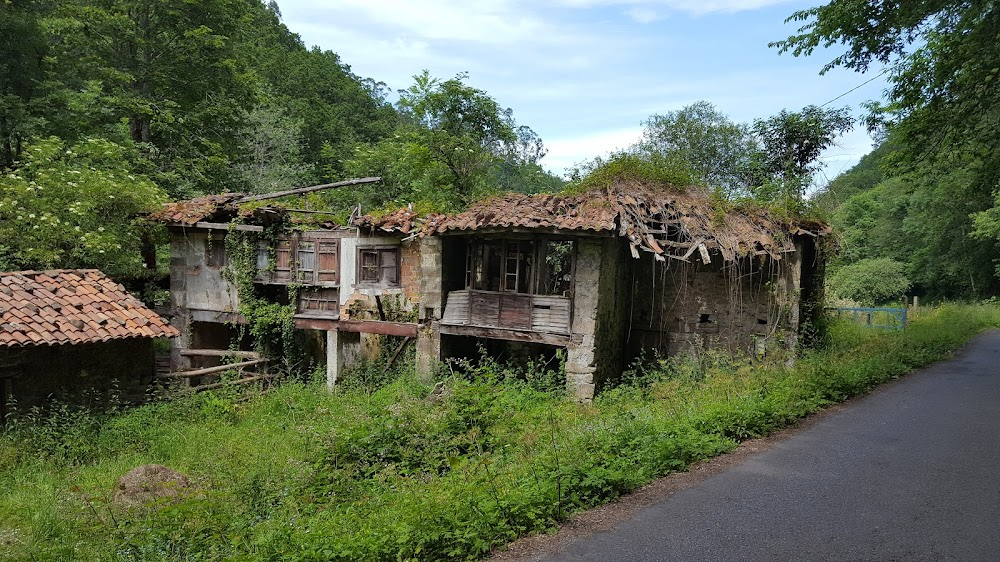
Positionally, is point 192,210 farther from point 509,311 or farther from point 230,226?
point 509,311

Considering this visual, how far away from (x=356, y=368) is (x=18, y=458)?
7.72 m

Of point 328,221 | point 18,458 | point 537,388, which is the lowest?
point 18,458

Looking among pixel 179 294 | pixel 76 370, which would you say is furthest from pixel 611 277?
pixel 179 294

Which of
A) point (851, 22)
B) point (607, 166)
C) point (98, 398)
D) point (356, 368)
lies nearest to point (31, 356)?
point (98, 398)

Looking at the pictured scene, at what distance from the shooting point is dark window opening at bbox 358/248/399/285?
52.9 ft

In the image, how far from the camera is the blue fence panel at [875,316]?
694 inches

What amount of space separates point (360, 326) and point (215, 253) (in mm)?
5423

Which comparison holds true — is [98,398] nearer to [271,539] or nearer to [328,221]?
[328,221]

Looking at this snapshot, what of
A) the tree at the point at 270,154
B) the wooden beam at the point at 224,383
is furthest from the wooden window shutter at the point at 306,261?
the tree at the point at 270,154

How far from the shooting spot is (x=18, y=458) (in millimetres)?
9703

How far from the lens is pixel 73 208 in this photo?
13.7 m

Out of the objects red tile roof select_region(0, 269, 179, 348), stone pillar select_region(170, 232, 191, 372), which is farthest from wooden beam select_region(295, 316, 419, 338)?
red tile roof select_region(0, 269, 179, 348)

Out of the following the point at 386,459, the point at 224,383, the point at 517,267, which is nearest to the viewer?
the point at 386,459

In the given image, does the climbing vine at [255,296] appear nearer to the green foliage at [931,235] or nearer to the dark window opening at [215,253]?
the dark window opening at [215,253]
